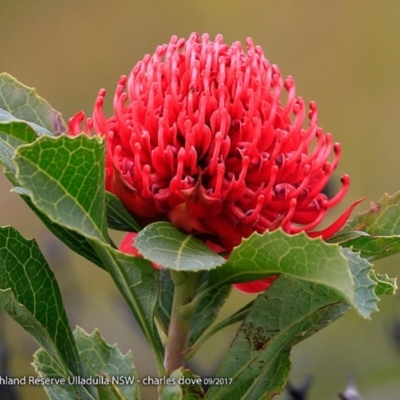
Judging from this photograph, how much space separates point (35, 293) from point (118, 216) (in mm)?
137

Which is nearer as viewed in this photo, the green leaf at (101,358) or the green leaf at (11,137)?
the green leaf at (11,137)

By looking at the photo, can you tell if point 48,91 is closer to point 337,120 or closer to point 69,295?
point 69,295

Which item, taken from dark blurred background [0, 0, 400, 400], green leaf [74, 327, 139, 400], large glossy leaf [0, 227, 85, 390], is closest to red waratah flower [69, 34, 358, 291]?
large glossy leaf [0, 227, 85, 390]

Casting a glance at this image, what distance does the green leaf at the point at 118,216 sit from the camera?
0.65 metres

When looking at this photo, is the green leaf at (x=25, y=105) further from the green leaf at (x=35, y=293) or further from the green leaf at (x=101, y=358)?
the green leaf at (x=101, y=358)

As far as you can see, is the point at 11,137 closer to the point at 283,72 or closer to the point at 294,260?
the point at 294,260

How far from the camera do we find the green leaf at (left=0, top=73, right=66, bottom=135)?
2.53 ft

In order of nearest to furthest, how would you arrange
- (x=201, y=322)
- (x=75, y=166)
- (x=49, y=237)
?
(x=75, y=166), (x=201, y=322), (x=49, y=237)

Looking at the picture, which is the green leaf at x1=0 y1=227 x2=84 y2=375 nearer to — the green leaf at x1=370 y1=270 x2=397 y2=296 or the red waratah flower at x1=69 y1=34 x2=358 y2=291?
the red waratah flower at x1=69 y1=34 x2=358 y2=291

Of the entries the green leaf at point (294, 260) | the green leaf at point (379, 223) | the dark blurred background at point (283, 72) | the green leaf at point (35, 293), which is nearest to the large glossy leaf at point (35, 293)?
the green leaf at point (35, 293)

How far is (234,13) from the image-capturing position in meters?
2.40

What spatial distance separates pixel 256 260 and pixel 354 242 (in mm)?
151

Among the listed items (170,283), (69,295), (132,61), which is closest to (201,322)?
(170,283)

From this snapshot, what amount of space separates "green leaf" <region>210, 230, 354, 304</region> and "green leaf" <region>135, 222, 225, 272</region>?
29mm
